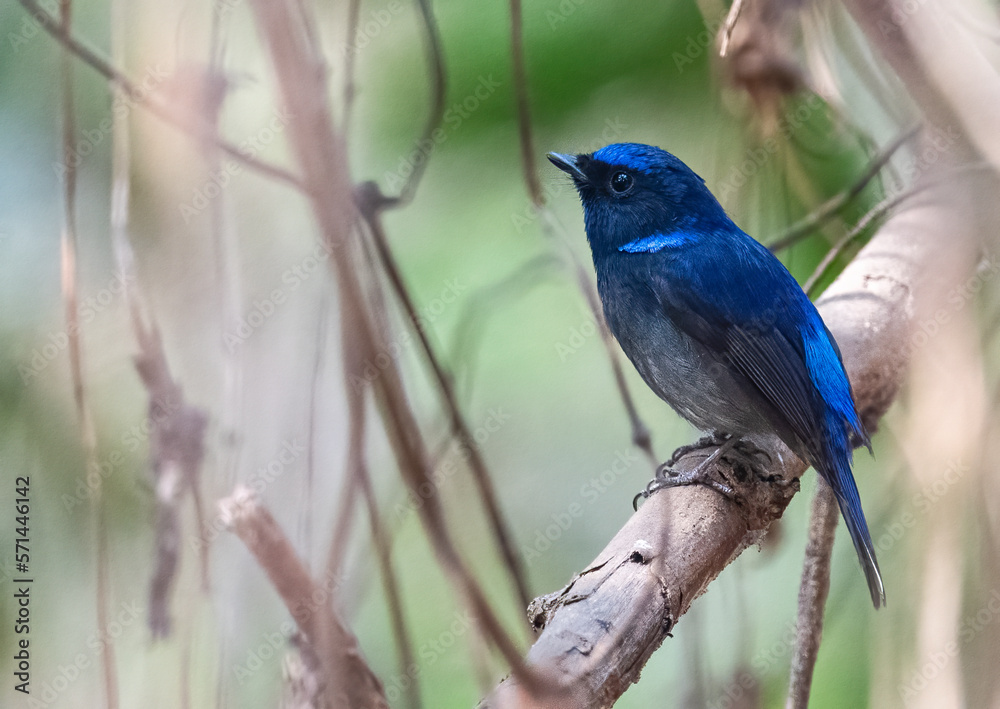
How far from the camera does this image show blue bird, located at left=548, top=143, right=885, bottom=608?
190 cm

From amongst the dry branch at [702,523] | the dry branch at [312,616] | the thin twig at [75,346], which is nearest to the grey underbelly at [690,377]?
the dry branch at [702,523]

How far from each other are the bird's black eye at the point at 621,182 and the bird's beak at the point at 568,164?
0.08 meters

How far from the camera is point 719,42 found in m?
2.50

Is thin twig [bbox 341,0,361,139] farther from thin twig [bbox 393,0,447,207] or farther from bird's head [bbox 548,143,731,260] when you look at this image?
bird's head [bbox 548,143,731,260]

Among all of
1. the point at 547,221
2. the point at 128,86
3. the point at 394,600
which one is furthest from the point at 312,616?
the point at 128,86

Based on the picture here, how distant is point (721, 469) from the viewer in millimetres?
1868

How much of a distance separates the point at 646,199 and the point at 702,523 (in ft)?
2.79

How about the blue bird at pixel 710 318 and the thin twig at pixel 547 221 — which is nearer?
the blue bird at pixel 710 318

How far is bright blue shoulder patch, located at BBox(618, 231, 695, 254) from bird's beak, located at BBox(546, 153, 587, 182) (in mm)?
223

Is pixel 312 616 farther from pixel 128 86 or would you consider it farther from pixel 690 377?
pixel 128 86

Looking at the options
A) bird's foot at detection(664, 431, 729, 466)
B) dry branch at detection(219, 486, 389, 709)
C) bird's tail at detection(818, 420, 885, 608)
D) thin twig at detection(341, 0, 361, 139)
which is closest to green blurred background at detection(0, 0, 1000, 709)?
thin twig at detection(341, 0, 361, 139)

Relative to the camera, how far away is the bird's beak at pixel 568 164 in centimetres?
214

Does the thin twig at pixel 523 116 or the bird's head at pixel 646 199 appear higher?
the thin twig at pixel 523 116

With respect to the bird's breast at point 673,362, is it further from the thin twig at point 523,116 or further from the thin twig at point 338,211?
the thin twig at point 338,211
